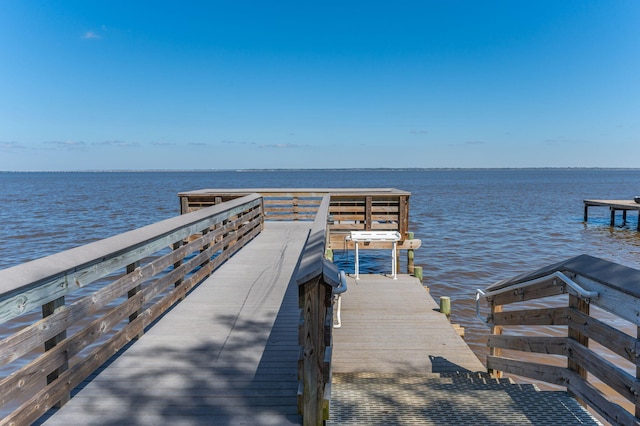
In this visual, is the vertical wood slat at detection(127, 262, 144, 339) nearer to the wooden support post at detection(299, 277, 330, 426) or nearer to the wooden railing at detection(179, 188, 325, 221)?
the wooden support post at detection(299, 277, 330, 426)

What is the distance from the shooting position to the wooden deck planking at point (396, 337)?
18.9ft

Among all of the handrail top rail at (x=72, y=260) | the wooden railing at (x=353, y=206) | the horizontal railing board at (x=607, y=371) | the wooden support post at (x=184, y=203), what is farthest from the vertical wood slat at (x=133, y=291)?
the wooden support post at (x=184, y=203)

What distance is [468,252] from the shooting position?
1744 centimetres

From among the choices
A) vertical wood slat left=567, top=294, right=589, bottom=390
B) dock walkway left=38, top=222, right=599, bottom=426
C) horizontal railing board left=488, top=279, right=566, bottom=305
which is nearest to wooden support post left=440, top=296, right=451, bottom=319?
dock walkway left=38, top=222, right=599, bottom=426

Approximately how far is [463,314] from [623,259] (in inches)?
408

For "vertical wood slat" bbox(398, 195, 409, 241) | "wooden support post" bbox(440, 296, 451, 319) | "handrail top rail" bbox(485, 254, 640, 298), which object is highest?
"handrail top rail" bbox(485, 254, 640, 298)

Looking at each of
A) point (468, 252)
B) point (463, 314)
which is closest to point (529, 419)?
point (463, 314)

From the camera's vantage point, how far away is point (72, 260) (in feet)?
10.5

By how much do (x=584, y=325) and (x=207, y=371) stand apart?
9.16 ft

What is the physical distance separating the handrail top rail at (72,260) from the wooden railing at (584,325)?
3277 millimetres

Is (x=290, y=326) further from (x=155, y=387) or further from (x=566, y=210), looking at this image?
(x=566, y=210)

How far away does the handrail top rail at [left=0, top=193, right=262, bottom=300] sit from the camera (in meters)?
2.60

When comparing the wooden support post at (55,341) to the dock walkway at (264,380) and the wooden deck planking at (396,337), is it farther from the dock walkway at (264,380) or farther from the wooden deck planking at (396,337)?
the wooden deck planking at (396,337)

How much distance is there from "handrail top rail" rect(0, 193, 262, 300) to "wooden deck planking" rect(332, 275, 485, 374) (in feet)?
8.22
